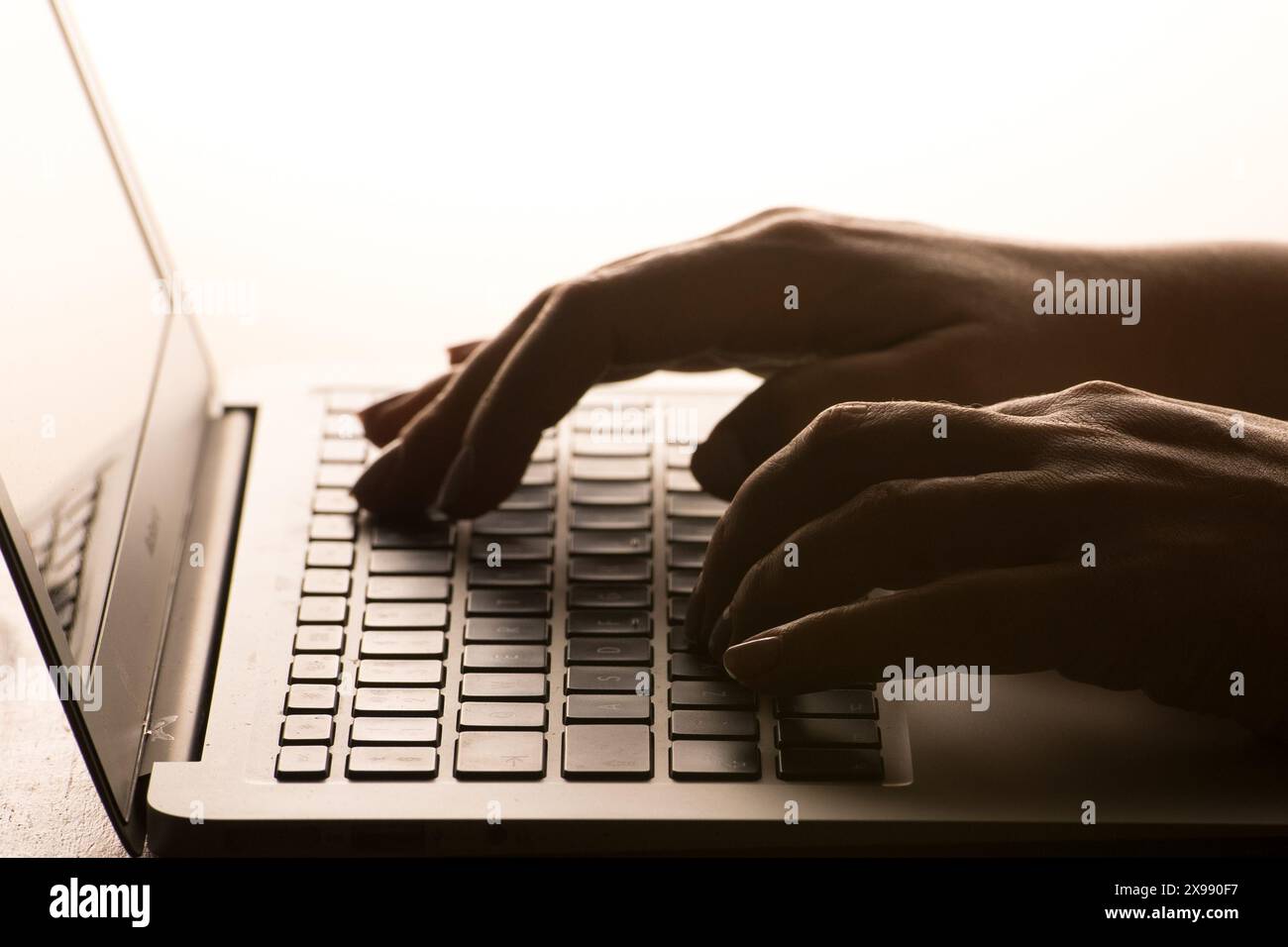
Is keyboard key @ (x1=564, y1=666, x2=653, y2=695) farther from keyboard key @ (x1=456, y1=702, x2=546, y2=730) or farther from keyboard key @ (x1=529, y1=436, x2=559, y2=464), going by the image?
keyboard key @ (x1=529, y1=436, x2=559, y2=464)

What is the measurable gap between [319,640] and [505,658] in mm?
106

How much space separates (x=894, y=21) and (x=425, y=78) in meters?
0.48

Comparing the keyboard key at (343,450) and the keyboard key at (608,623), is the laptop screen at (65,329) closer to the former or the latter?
the keyboard key at (343,450)

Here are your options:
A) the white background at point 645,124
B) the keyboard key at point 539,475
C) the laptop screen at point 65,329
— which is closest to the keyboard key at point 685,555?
the keyboard key at point 539,475

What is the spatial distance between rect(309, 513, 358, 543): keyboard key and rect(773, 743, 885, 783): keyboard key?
311mm

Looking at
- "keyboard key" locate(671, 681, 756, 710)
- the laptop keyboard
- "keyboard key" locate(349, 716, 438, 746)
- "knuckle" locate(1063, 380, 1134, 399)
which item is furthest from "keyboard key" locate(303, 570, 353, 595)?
"knuckle" locate(1063, 380, 1134, 399)

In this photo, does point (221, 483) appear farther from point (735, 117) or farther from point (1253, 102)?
point (1253, 102)

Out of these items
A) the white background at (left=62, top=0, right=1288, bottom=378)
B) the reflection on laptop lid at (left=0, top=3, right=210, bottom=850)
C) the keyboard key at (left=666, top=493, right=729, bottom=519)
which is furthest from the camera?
the white background at (left=62, top=0, right=1288, bottom=378)

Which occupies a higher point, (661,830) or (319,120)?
(319,120)

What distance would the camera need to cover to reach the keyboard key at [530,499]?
0.87 metres

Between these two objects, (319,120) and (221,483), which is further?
(319,120)

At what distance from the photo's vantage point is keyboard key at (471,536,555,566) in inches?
32.5
